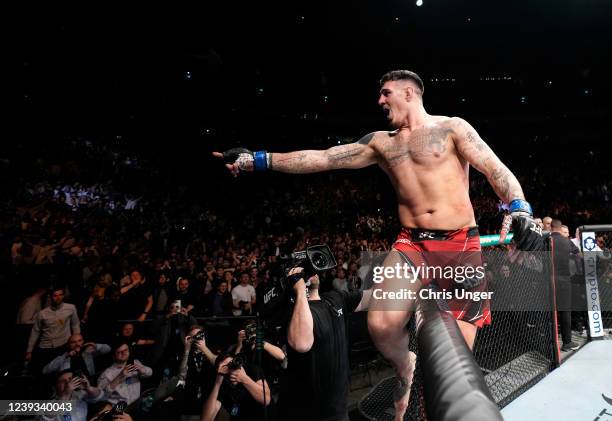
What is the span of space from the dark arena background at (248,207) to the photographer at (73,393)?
23 mm

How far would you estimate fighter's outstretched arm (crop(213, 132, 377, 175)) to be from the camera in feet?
7.82

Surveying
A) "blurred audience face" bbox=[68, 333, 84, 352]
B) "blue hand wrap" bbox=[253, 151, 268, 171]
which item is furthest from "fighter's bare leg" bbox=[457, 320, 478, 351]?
"blurred audience face" bbox=[68, 333, 84, 352]

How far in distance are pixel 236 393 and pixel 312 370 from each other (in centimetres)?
105

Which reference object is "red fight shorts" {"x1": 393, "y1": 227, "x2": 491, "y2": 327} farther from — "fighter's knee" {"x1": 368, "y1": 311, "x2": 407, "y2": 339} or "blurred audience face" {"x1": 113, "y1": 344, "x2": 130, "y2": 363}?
"blurred audience face" {"x1": 113, "y1": 344, "x2": 130, "y2": 363}

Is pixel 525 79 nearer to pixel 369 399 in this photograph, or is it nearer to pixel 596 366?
pixel 596 366

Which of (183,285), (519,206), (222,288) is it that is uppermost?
(519,206)

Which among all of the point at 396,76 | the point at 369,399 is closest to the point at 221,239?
the point at 369,399

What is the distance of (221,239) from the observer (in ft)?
41.3

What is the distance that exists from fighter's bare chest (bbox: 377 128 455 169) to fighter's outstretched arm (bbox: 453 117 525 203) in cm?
6

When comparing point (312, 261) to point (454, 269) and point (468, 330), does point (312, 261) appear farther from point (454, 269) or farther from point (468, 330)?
point (468, 330)

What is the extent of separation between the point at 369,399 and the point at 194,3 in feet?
36.6

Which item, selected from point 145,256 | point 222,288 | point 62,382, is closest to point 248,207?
point 145,256

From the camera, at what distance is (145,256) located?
7.96 meters

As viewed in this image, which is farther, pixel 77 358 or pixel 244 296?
pixel 244 296
